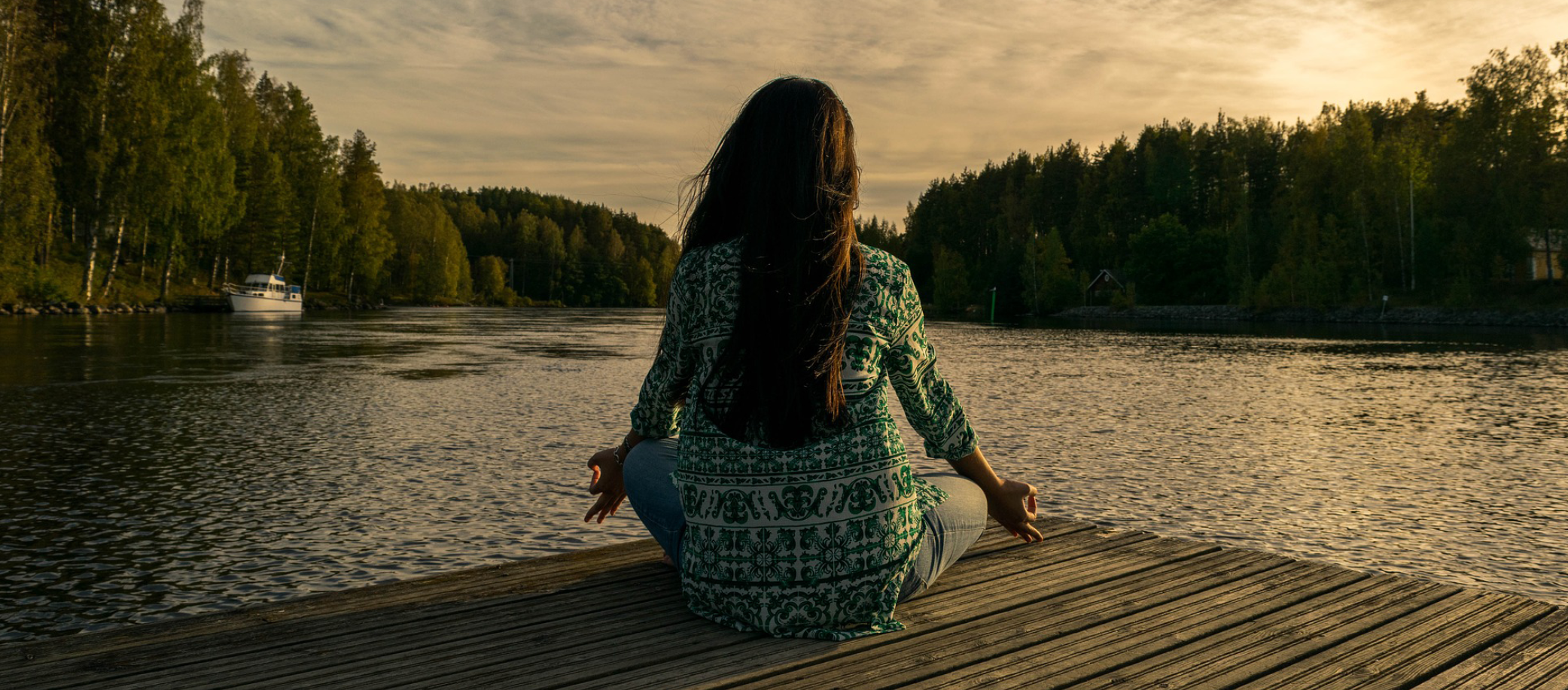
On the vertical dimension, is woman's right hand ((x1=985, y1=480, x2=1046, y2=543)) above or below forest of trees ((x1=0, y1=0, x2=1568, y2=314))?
below

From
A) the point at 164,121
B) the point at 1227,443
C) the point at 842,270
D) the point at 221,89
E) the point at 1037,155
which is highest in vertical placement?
the point at 1037,155

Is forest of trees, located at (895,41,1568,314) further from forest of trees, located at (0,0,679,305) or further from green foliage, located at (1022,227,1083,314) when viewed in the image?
forest of trees, located at (0,0,679,305)

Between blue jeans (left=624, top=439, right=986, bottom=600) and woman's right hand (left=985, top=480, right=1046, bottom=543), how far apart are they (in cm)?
6

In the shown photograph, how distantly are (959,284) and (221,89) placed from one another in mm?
68950

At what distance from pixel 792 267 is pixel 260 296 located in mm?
55146

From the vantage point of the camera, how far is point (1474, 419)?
42.5 feet

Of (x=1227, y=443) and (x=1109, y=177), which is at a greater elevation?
(x=1109, y=177)

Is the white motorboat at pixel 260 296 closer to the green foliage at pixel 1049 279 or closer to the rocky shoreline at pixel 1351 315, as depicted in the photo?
the rocky shoreline at pixel 1351 315

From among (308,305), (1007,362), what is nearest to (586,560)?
(1007,362)

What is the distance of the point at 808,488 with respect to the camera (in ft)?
8.59

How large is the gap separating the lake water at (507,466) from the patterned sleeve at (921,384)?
3669 millimetres

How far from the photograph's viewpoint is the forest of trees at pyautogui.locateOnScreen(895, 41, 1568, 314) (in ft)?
177

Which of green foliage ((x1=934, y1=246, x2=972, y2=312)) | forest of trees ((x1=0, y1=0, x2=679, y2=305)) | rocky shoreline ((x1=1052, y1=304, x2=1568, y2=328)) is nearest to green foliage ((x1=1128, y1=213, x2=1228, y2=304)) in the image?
rocky shoreline ((x1=1052, y1=304, x2=1568, y2=328))

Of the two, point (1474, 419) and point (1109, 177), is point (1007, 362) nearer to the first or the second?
point (1474, 419)
